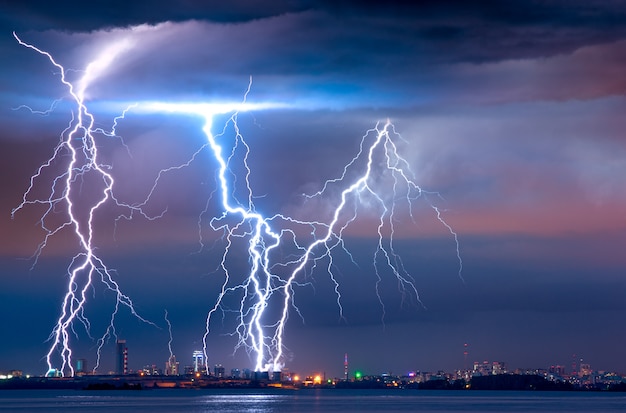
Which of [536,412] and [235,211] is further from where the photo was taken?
[536,412]

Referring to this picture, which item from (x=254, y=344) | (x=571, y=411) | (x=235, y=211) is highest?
(x=235, y=211)

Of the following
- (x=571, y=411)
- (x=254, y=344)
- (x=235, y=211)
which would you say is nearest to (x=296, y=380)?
(x=571, y=411)

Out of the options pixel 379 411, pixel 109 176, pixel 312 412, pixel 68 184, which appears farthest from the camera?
pixel 379 411

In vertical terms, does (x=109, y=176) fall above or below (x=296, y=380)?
above

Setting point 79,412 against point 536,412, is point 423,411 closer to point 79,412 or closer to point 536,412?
point 536,412

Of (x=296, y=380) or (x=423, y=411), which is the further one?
(x=296, y=380)

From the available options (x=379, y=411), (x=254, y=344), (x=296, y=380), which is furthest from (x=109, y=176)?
(x=296, y=380)

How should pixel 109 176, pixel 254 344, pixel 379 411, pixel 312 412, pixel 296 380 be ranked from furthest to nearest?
pixel 296 380, pixel 379 411, pixel 312 412, pixel 254 344, pixel 109 176

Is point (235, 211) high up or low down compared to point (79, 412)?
up

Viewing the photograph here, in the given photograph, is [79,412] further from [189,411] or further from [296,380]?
[296,380]
